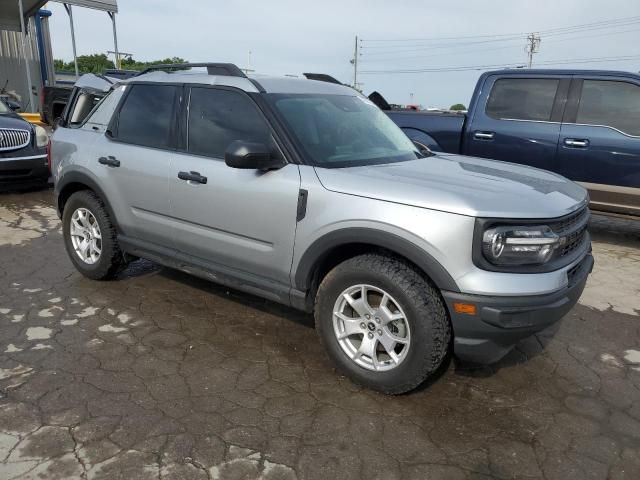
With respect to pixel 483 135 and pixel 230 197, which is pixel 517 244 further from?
pixel 483 135

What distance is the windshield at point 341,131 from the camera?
3.40 m

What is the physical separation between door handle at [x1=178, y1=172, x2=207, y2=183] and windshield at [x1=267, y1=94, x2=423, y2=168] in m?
0.69

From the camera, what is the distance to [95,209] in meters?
4.45

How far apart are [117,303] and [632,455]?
3642mm

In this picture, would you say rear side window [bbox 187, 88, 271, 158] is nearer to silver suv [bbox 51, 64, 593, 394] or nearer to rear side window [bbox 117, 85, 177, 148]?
silver suv [bbox 51, 64, 593, 394]

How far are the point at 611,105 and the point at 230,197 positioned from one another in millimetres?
4859

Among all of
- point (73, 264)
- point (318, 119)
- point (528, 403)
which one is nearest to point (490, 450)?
point (528, 403)

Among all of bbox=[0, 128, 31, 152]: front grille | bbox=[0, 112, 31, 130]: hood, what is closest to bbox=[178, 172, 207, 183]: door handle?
bbox=[0, 128, 31, 152]: front grille

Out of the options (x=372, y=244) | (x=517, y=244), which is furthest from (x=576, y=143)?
(x=372, y=244)

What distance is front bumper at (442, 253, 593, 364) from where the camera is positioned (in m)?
2.62

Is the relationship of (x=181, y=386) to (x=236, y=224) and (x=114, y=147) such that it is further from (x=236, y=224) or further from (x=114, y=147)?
(x=114, y=147)

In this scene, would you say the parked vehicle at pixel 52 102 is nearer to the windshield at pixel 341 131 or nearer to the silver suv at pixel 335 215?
the silver suv at pixel 335 215

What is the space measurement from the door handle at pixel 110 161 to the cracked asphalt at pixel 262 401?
1.10 metres

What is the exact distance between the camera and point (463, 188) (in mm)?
2893
